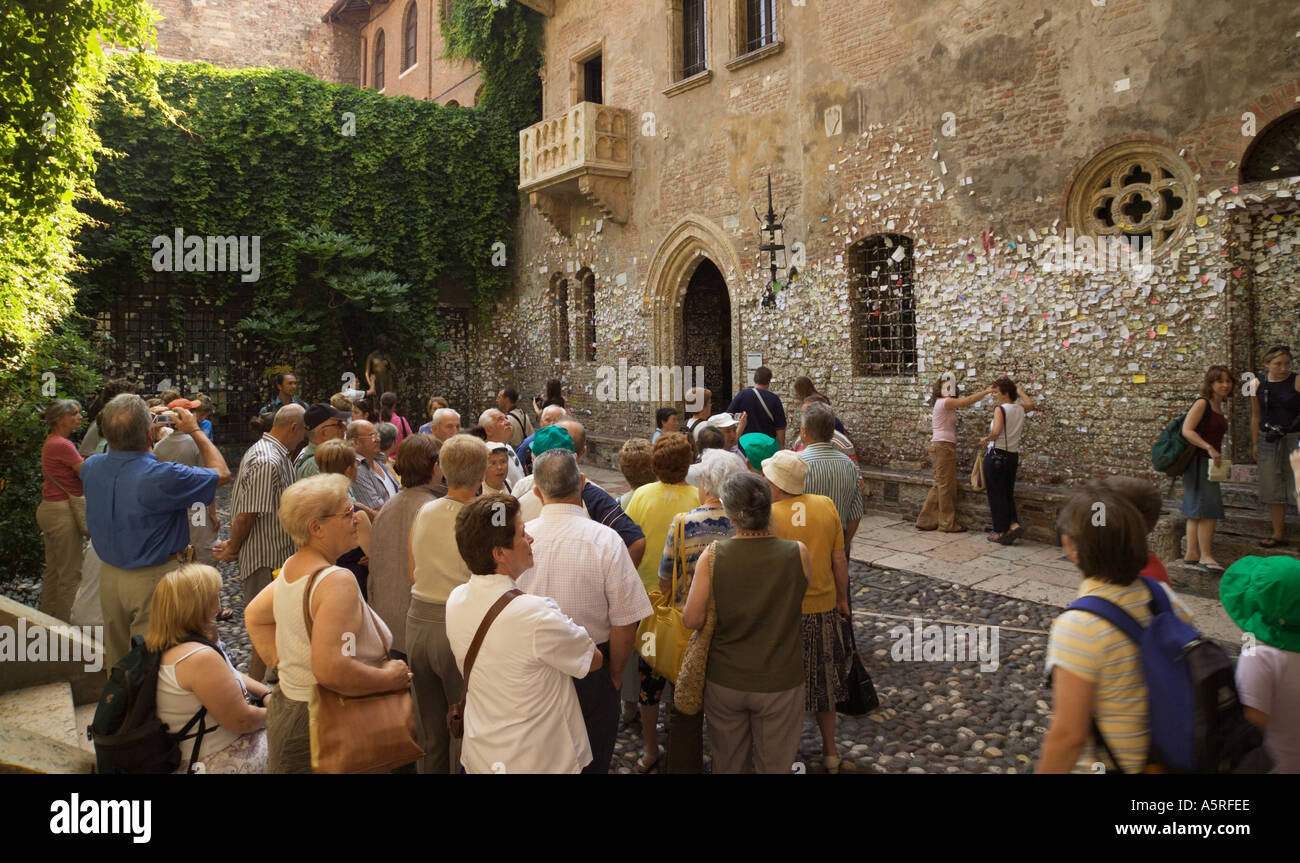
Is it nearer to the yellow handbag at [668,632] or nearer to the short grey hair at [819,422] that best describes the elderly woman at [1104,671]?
the yellow handbag at [668,632]

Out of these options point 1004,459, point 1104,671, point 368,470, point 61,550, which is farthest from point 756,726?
point 1004,459

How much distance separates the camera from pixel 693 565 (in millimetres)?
3527

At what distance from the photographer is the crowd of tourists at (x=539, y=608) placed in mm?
2465

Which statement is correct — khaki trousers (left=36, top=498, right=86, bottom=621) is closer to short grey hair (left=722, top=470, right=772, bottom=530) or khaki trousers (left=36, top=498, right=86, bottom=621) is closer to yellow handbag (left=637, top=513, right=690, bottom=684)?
yellow handbag (left=637, top=513, right=690, bottom=684)

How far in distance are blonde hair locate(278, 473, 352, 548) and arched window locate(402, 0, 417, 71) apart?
22347 millimetres

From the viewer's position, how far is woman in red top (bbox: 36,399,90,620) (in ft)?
18.7

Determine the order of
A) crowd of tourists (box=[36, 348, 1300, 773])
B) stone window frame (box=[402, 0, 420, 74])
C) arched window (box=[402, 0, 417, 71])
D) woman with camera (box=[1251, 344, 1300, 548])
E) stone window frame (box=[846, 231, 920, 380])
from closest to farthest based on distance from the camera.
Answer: crowd of tourists (box=[36, 348, 1300, 773]) → woman with camera (box=[1251, 344, 1300, 548]) → stone window frame (box=[846, 231, 920, 380]) → stone window frame (box=[402, 0, 420, 74]) → arched window (box=[402, 0, 417, 71])

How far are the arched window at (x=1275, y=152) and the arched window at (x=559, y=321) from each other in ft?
38.1

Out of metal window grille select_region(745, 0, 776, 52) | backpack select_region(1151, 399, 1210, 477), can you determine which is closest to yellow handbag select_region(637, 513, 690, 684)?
backpack select_region(1151, 399, 1210, 477)

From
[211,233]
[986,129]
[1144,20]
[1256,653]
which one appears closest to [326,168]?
[211,233]

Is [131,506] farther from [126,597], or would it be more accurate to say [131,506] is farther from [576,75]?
[576,75]

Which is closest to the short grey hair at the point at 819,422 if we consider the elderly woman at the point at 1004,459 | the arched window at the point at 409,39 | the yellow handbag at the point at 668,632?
the yellow handbag at the point at 668,632

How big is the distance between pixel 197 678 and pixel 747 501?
200 cm

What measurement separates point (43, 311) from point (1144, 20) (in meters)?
10.3
